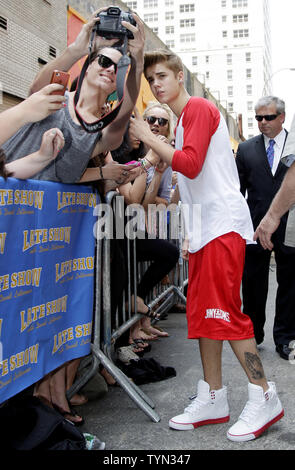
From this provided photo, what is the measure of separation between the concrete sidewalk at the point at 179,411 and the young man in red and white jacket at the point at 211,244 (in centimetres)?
8

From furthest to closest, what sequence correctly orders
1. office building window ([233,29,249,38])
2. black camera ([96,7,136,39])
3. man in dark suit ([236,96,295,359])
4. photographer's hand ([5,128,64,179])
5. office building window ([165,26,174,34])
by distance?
1. office building window ([165,26,174,34])
2. office building window ([233,29,249,38])
3. man in dark suit ([236,96,295,359])
4. black camera ([96,7,136,39])
5. photographer's hand ([5,128,64,179])

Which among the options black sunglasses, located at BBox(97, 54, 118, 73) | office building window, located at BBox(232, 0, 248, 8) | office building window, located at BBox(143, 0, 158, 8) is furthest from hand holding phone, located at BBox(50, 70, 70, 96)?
office building window, located at BBox(232, 0, 248, 8)

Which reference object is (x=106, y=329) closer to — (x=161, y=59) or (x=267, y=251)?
(x=161, y=59)

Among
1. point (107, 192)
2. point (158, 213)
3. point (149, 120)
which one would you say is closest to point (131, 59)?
point (107, 192)

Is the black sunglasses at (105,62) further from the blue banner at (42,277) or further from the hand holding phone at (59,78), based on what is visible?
the blue banner at (42,277)

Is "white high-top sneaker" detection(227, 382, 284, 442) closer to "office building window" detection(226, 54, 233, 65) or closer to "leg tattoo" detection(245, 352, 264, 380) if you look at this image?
"leg tattoo" detection(245, 352, 264, 380)

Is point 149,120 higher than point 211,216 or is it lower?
higher

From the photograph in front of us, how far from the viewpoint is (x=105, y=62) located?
113 inches

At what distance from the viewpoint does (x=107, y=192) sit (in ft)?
10.9

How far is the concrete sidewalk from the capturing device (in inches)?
102

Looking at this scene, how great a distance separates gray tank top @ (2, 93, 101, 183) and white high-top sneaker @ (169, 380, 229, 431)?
1447mm

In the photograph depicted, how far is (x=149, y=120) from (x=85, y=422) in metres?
2.48

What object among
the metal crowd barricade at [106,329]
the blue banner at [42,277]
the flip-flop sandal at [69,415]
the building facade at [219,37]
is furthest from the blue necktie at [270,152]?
the building facade at [219,37]
